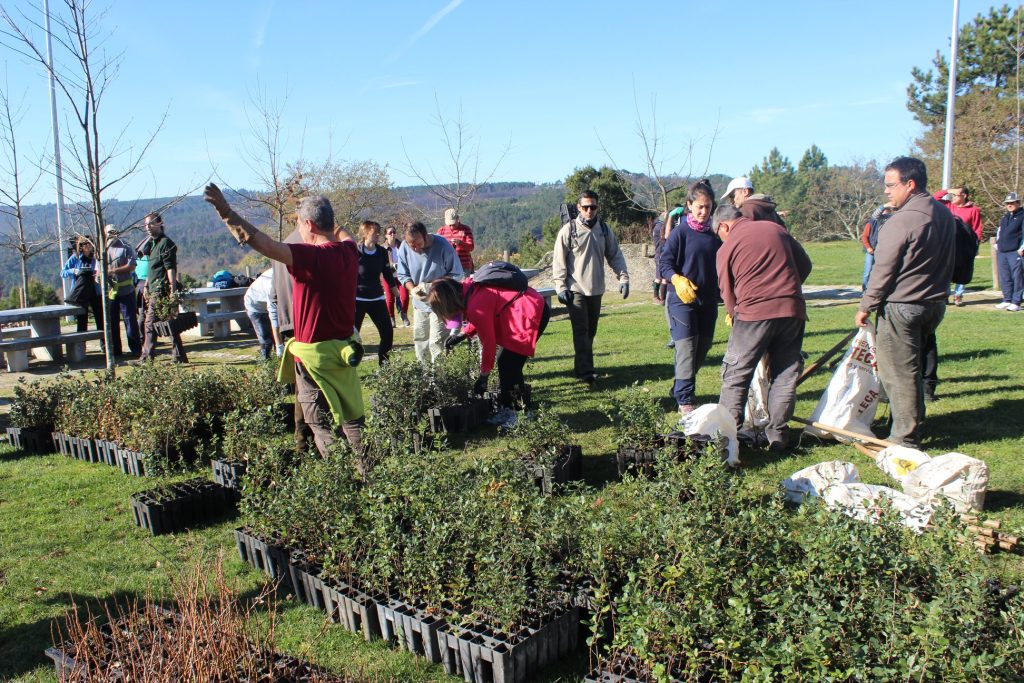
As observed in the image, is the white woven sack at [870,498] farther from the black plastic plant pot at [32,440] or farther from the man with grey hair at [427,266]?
the black plastic plant pot at [32,440]

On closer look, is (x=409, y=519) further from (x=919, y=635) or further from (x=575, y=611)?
(x=919, y=635)

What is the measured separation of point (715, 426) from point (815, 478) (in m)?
0.78

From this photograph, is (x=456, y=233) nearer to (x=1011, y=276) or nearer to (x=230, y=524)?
(x=230, y=524)

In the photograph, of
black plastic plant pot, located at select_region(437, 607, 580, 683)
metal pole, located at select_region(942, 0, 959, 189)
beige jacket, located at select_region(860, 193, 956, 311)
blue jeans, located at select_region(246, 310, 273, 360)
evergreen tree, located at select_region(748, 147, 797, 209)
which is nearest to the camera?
black plastic plant pot, located at select_region(437, 607, 580, 683)

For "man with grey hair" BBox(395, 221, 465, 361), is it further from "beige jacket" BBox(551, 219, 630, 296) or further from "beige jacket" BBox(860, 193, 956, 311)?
"beige jacket" BBox(860, 193, 956, 311)

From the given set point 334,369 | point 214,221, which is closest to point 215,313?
point 334,369

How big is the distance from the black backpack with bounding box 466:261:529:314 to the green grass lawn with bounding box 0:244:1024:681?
117 cm

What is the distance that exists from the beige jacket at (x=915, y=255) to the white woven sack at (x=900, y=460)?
3.49ft

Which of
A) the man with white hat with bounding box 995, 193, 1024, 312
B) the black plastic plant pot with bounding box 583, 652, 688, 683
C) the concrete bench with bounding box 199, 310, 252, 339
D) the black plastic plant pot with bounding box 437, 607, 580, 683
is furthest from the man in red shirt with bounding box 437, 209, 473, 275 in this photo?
the man with white hat with bounding box 995, 193, 1024, 312

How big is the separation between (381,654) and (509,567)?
28.5 inches

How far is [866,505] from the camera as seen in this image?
306 cm

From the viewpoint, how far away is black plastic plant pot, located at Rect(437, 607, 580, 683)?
9.44 ft

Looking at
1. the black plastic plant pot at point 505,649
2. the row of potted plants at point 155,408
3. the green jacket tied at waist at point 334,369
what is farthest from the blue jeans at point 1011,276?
the black plastic plant pot at point 505,649

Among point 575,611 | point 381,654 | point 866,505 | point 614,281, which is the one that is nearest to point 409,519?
point 381,654
